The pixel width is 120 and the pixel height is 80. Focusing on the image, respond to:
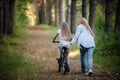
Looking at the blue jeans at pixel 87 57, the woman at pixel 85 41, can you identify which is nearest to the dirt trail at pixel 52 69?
the blue jeans at pixel 87 57

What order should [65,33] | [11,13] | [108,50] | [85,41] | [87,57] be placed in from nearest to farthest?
[85,41], [87,57], [65,33], [108,50], [11,13]

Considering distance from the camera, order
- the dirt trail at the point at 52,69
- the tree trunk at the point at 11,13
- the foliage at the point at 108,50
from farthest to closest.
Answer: the tree trunk at the point at 11,13, the foliage at the point at 108,50, the dirt trail at the point at 52,69

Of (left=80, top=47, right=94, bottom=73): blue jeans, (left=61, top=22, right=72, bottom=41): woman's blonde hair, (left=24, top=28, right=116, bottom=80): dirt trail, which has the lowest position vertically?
(left=24, top=28, right=116, bottom=80): dirt trail

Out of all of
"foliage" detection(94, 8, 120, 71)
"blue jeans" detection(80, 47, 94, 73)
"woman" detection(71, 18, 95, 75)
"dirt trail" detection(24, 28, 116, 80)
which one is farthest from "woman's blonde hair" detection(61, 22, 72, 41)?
"foliage" detection(94, 8, 120, 71)

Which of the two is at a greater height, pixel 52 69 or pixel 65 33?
pixel 65 33

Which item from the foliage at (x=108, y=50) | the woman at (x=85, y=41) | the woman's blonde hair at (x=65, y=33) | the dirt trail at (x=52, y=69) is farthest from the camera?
the foliage at (x=108, y=50)

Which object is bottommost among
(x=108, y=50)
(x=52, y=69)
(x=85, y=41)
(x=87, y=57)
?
(x=52, y=69)

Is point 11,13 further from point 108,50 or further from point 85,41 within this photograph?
point 85,41

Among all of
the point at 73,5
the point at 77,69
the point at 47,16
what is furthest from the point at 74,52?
the point at 47,16

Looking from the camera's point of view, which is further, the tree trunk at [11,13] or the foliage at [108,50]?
the tree trunk at [11,13]

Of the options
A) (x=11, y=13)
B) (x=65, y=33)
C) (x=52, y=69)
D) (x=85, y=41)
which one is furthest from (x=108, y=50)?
(x=11, y=13)

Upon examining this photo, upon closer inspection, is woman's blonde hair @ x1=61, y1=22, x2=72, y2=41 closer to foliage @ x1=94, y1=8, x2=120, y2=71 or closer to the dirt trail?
the dirt trail

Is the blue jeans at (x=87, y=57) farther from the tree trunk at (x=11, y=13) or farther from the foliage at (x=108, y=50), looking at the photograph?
the tree trunk at (x=11, y=13)

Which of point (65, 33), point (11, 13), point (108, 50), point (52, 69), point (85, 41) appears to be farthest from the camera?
point (11, 13)
